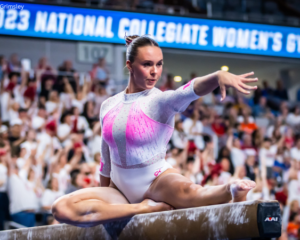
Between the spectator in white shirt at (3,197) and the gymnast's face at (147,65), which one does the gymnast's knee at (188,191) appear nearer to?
the gymnast's face at (147,65)

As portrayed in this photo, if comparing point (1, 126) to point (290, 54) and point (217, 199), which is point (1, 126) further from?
point (290, 54)

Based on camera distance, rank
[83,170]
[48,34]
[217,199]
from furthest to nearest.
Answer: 1. [48,34]
2. [83,170]
3. [217,199]

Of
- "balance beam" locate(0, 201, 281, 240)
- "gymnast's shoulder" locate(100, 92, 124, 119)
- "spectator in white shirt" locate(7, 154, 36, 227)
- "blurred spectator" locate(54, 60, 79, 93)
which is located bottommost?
"spectator in white shirt" locate(7, 154, 36, 227)

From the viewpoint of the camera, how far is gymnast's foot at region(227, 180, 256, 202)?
76.7 inches

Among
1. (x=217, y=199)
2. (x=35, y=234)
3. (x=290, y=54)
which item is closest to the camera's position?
(x=217, y=199)

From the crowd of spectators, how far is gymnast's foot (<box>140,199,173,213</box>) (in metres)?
3.03

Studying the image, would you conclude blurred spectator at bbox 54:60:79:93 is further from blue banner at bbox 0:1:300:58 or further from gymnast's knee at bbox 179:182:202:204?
gymnast's knee at bbox 179:182:202:204

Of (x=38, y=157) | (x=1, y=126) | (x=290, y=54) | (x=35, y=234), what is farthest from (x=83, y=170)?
(x=290, y=54)

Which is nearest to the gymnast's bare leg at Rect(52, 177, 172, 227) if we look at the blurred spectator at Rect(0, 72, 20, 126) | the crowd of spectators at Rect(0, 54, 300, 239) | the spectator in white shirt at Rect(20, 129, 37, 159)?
the crowd of spectators at Rect(0, 54, 300, 239)

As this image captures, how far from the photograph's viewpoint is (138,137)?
233cm

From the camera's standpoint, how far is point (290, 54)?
27.0ft

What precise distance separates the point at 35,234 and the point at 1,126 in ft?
13.3

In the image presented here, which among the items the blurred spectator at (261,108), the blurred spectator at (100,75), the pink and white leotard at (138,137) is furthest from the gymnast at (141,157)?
the blurred spectator at (261,108)

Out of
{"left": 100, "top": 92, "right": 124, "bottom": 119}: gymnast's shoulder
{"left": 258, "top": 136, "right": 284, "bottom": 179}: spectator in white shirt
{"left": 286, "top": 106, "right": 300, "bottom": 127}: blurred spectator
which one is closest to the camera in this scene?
{"left": 100, "top": 92, "right": 124, "bottom": 119}: gymnast's shoulder
